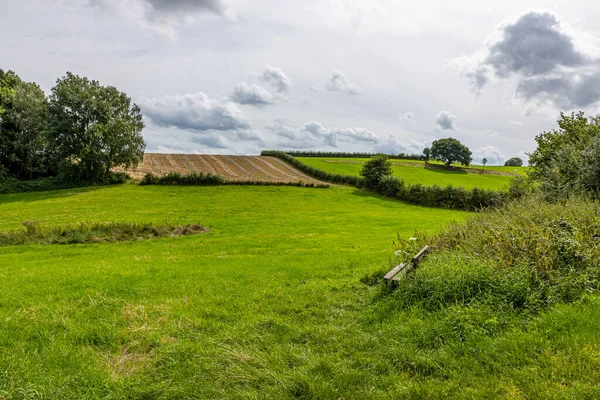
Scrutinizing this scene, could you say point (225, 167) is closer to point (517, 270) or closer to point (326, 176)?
point (326, 176)

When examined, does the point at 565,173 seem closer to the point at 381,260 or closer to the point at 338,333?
the point at 381,260

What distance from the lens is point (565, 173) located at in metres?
15.5

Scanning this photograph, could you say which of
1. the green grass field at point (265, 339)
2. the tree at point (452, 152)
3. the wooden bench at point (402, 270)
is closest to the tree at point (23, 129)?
the green grass field at point (265, 339)

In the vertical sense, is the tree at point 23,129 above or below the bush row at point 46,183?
above

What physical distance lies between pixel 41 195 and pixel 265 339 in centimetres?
4913

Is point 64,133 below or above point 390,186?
above

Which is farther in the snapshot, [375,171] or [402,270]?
[375,171]

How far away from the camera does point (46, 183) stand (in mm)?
46531

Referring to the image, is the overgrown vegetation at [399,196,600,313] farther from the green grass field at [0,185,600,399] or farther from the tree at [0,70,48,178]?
the tree at [0,70,48,178]

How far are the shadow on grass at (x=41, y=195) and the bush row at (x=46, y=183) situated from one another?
1845 millimetres

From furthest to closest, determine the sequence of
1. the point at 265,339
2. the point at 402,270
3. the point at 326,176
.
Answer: the point at 326,176 → the point at 402,270 → the point at 265,339

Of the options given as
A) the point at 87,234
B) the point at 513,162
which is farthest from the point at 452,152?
the point at 87,234

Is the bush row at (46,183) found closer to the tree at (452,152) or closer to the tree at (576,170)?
the tree at (576,170)

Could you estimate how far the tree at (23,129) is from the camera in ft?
147
